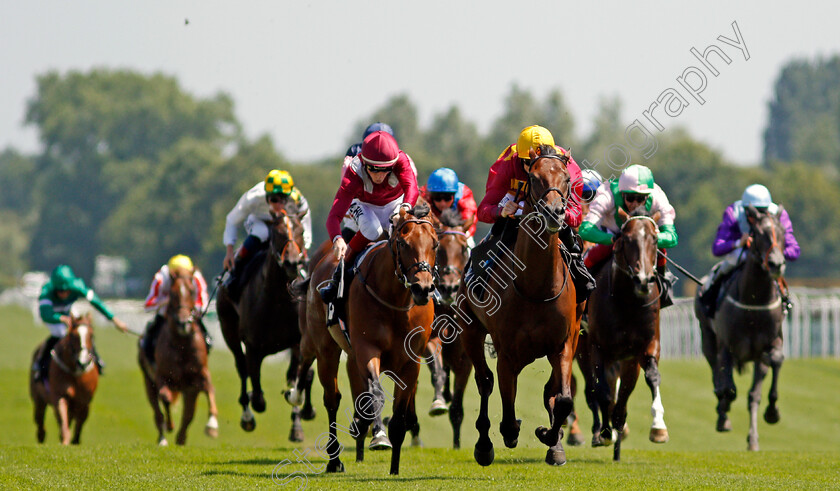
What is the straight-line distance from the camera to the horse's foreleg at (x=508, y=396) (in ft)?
27.6

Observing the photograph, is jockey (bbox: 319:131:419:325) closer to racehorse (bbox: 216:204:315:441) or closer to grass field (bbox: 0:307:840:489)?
grass field (bbox: 0:307:840:489)

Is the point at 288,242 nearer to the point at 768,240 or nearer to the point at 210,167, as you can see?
the point at 768,240

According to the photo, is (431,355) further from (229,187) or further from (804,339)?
(229,187)

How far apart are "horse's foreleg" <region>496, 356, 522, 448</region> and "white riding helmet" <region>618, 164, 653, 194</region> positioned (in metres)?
2.23

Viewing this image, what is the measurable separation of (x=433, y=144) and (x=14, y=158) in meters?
77.4

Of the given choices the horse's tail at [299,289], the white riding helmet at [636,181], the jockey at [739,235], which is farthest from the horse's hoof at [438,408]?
the jockey at [739,235]

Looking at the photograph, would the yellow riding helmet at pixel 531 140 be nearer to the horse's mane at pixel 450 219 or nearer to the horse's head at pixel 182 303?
the horse's mane at pixel 450 219

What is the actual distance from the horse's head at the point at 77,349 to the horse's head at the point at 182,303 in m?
1.14

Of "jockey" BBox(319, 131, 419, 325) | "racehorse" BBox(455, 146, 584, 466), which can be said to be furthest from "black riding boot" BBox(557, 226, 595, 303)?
"jockey" BBox(319, 131, 419, 325)

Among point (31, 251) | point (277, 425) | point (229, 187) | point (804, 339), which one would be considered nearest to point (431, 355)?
point (277, 425)

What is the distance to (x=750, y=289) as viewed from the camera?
494 inches

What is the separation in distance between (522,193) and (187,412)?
270 inches

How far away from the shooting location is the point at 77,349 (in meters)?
14.7

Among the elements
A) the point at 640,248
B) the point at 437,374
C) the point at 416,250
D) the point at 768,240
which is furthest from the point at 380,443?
the point at 768,240
